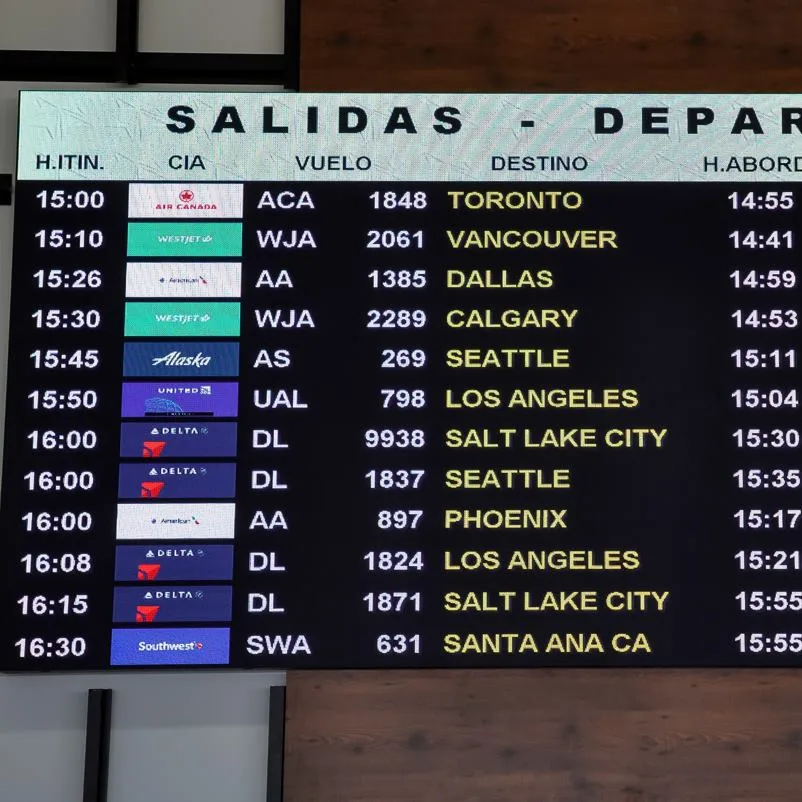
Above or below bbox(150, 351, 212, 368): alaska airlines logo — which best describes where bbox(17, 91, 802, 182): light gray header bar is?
above

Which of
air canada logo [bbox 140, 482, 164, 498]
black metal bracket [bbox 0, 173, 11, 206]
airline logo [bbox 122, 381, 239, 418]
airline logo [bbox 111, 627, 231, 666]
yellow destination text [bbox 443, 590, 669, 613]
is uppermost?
black metal bracket [bbox 0, 173, 11, 206]

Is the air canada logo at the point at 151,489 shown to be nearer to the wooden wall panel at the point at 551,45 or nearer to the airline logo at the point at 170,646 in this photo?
the airline logo at the point at 170,646

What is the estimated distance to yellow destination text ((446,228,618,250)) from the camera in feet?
12.4

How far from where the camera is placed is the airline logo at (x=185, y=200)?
3820 mm

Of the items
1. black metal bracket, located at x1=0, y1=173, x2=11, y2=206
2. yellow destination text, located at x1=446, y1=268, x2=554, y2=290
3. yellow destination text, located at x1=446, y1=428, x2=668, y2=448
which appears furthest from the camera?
black metal bracket, located at x1=0, y1=173, x2=11, y2=206

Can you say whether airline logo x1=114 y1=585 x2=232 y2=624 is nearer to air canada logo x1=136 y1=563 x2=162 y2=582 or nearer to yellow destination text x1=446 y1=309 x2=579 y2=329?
air canada logo x1=136 y1=563 x2=162 y2=582

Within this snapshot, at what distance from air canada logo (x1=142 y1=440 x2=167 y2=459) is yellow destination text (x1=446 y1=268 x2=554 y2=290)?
3.12ft

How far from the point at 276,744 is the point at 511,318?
1.38 meters

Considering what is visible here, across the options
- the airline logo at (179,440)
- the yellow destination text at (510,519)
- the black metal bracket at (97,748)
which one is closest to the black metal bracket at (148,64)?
the airline logo at (179,440)

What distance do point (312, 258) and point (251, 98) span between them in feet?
1.82

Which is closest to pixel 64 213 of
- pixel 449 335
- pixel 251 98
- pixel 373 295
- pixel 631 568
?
pixel 251 98

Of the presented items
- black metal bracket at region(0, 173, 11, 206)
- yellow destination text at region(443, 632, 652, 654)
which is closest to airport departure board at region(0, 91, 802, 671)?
yellow destination text at region(443, 632, 652, 654)

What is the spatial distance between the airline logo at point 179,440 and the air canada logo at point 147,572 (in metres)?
0.31

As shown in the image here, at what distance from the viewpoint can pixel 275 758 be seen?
3.57 meters
